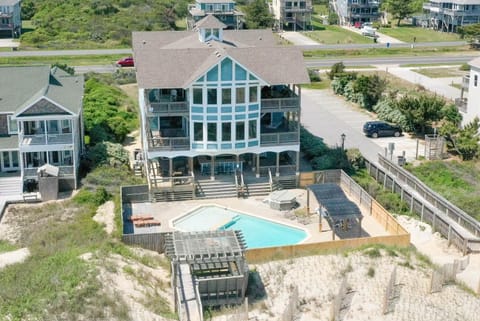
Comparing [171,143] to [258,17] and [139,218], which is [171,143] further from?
[258,17]

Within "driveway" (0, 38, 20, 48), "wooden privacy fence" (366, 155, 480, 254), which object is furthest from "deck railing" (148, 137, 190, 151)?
"driveway" (0, 38, 20, 48)

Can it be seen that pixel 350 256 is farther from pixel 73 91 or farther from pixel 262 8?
pixel 262 8

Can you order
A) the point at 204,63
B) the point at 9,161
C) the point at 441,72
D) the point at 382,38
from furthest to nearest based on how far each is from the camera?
the point at 382,38, the point at 441,72, the point at 9,161, the point at 204,63

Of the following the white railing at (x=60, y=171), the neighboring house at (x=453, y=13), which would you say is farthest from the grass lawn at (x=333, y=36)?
the white railing at (x=60, y=171)

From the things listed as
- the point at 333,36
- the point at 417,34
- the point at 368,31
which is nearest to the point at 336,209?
the point at 333,36

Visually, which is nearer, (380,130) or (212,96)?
(212,96)

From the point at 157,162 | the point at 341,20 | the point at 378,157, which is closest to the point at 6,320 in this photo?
the point at 157,162

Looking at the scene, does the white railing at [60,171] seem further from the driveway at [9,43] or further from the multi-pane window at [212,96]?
the driveway at [9,43]
